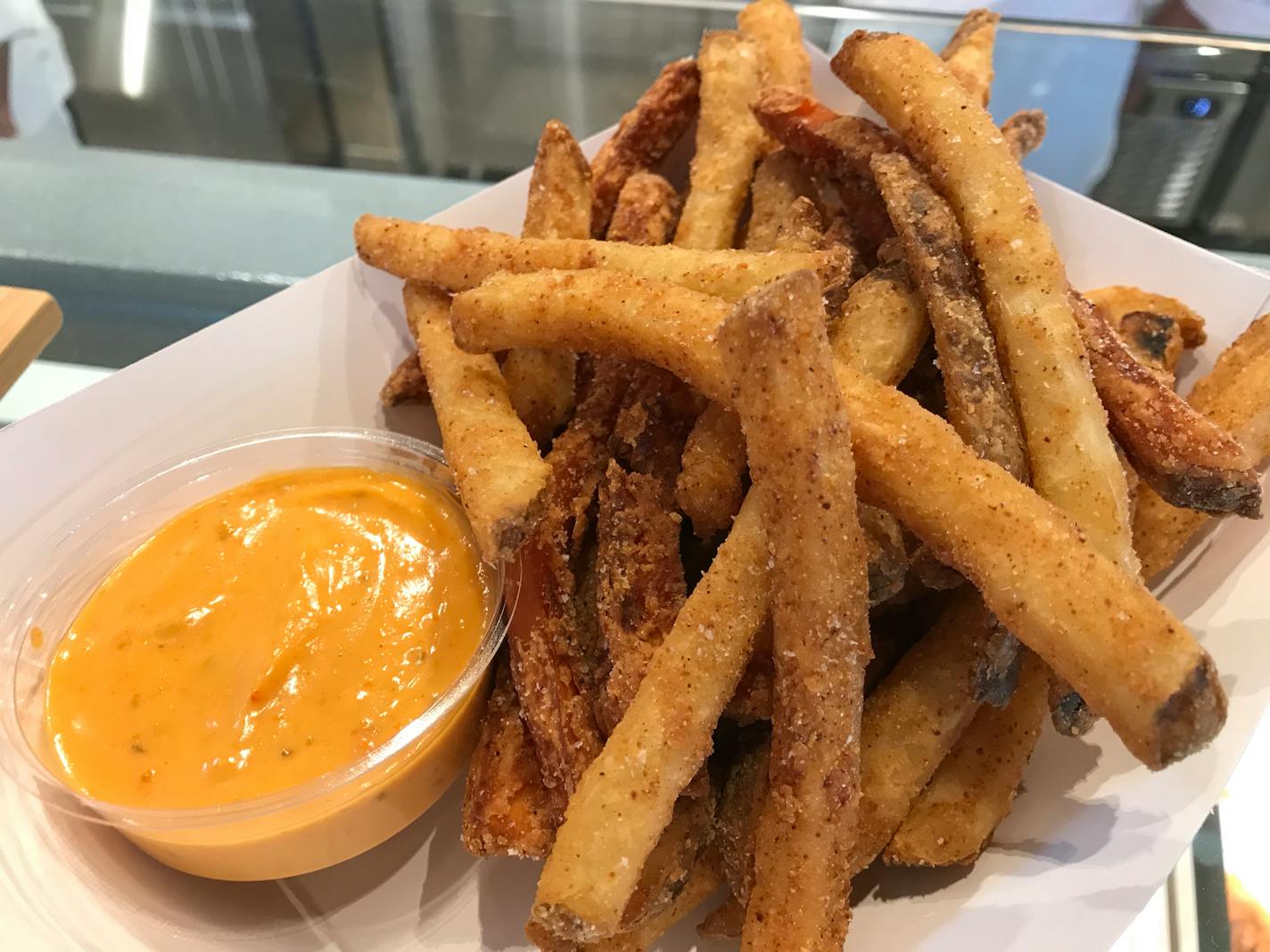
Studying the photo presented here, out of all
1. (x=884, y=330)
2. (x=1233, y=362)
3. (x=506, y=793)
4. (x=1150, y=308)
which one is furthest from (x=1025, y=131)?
(x=506, y=793)

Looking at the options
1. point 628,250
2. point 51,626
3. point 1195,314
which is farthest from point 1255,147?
point 51,626

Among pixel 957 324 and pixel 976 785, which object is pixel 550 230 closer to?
pixel 957 324

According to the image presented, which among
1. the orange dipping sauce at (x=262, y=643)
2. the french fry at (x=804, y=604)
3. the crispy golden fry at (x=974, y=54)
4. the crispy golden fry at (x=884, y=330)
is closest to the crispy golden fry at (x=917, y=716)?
the french fry at (x=804, y=604)

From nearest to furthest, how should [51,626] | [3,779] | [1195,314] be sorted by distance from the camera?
[3,779], [51,626], [1195,314]

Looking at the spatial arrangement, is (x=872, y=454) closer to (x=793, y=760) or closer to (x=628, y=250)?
(x=793, y=760)

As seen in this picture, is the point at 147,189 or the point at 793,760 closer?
the point at 793,760

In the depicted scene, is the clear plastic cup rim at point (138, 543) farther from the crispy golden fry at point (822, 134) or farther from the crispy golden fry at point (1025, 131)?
the crispy golden fry at point (1025, 131)

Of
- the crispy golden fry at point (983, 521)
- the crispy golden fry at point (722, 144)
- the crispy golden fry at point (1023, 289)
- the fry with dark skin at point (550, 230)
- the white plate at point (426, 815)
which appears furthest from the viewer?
the crispy golden fry at point (722, 144)
